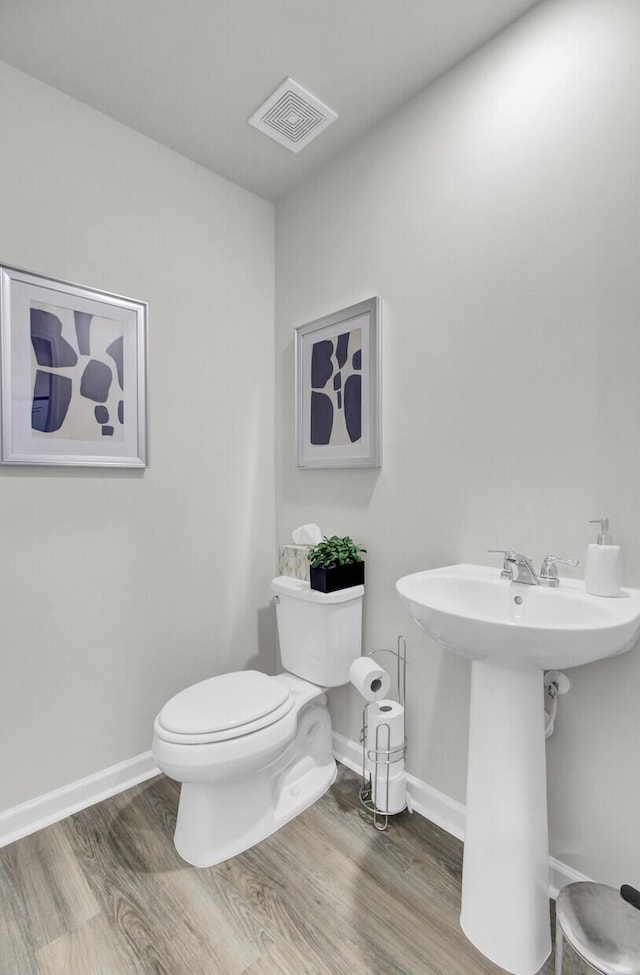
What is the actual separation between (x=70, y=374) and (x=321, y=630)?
4.22ft

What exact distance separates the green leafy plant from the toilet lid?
45 cm

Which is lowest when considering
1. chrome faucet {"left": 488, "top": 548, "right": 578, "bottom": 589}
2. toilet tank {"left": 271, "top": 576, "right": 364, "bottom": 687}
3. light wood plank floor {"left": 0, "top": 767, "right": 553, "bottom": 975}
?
light wood plank floor {"left": 0, "top": 767, "right": 553, "bottom": 975}

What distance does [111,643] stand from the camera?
5.85ft

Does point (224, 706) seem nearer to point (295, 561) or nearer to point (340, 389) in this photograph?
point (295, 561)

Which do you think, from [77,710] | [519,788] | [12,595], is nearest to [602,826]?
[519,788]

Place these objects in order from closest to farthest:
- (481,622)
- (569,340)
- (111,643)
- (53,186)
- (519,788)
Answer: (481,622)
(519,788)
(569,340)
(53,186)
(111,643)

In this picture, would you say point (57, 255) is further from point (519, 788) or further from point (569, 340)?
point (519, 788)

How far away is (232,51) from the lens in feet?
4.94

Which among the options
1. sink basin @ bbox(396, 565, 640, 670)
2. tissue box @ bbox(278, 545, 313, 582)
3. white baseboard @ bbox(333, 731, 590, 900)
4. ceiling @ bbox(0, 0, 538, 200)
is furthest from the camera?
tissue box @ bbox(278, 545, 313, 582)

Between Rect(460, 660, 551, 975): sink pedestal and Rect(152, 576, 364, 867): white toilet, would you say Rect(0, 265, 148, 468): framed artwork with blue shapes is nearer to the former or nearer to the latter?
Rect(152, 576, 364, 867): white toilet

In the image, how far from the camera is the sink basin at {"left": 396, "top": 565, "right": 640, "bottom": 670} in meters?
0.95

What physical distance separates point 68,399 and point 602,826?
6.68 ft

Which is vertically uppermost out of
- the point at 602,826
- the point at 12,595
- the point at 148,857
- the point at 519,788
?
the point at 12,595

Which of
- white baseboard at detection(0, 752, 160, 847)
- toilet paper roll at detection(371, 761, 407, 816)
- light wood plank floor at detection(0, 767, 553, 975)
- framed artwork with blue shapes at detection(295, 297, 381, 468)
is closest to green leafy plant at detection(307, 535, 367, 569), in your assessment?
framed artwork with blue shapes at detection(295, 297, 381, 468)
